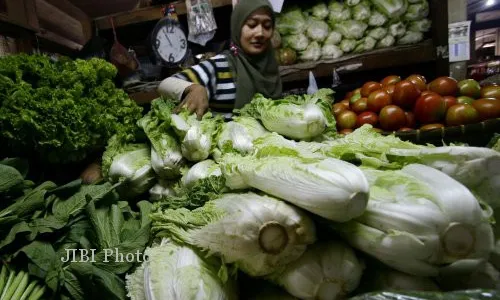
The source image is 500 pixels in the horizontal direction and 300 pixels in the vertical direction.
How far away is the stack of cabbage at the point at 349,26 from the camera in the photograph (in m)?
4.14

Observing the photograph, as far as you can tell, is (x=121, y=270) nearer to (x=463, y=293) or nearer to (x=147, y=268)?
(x=147, y=268)

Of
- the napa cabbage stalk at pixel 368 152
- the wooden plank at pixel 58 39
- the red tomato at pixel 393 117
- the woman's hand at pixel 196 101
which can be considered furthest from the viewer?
the wooden plank at pixel 58 39

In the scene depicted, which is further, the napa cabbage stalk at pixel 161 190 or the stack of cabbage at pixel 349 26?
the stack of cabbage at pixel 349 26

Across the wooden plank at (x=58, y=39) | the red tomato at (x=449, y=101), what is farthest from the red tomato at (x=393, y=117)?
the wooden plank at (x=58, y=39)

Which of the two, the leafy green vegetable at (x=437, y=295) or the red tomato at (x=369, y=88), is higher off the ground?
the red tomato at (x=369, y=88)

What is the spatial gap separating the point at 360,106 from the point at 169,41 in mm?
2547

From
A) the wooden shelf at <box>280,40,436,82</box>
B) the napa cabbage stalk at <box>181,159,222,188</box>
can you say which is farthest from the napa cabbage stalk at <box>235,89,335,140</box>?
the wooden shelf at <box>280,40,436,82</box>

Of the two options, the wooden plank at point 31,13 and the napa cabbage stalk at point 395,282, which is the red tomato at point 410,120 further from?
the wooden plank at point 31,13

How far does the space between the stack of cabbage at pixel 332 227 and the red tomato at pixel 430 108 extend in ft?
6.03

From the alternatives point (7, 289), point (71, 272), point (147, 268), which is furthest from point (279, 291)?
point (7, 289)

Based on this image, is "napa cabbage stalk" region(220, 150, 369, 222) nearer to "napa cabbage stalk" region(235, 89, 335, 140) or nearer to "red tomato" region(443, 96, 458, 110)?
"napa cabbage stalk" region(235, 89, 335, 140)

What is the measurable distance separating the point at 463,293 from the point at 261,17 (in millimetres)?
2728

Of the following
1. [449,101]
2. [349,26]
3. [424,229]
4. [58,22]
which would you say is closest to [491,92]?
[449,101]

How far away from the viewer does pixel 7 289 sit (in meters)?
1.19
